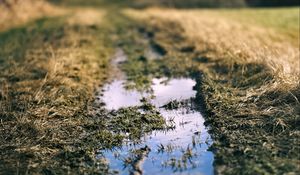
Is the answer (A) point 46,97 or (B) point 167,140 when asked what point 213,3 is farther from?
(B) point 167,140

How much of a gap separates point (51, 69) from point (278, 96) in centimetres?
635

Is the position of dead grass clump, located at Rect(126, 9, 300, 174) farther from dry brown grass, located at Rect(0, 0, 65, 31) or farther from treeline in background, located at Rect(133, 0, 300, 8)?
treeline in background, located at Rect(133, 0, 300, 8)

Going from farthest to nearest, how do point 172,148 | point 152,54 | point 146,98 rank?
point 152,54
point 146,98
point 172,148

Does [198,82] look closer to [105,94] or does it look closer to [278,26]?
[105,94]

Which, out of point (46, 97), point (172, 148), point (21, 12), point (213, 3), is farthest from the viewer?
point (213, 3)

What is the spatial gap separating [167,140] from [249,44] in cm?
730

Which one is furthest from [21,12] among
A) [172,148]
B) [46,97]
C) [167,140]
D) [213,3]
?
[172,148]

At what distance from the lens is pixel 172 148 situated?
8750mm

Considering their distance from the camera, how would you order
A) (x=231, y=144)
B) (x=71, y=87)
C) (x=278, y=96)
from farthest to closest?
(x=71, y=87) → (x=278, y=96) → (x=231, y=144)

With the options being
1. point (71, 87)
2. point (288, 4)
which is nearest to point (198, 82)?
point (71, 87)

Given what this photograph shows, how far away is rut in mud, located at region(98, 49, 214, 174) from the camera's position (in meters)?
8.08

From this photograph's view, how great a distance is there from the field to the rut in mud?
4 centimetres

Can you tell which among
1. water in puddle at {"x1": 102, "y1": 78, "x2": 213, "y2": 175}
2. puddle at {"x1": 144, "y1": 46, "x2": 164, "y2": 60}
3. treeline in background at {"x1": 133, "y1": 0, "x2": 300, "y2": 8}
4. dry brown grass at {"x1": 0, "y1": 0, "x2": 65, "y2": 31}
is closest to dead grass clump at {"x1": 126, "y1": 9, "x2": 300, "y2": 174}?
water in puddle at {"x1": 102, "y1": 78, "x2": 213, "y2": 175}

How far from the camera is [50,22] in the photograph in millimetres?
26375
